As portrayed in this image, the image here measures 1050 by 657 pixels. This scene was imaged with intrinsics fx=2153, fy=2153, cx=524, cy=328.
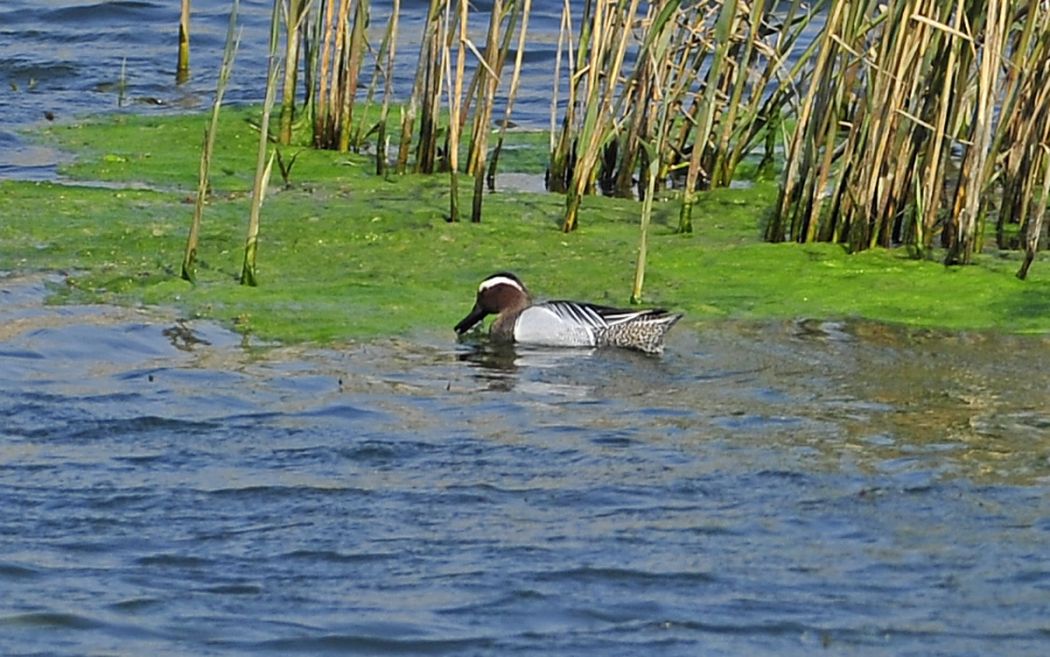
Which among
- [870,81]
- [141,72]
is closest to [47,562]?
[870,81]

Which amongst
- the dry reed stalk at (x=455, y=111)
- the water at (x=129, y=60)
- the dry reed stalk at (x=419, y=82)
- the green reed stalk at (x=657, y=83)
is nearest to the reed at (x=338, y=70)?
the dry reed stalk at (x=419, y=82)

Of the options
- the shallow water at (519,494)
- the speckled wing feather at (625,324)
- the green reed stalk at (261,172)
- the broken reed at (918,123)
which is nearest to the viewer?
the shallow water at (519,494)

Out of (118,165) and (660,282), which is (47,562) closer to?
(660,282)

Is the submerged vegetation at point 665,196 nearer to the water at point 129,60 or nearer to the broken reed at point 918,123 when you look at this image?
the broken reed at point 918,123

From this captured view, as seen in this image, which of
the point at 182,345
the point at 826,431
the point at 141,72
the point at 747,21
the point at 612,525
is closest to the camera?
the point at 612,525

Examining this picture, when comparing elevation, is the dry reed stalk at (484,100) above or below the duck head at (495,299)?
above

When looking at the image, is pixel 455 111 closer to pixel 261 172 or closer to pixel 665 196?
pixel 665 196

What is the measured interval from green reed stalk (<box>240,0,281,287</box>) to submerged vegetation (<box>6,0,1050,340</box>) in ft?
0.06

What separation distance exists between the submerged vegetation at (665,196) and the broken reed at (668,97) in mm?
21

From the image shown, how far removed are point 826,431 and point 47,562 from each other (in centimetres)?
272

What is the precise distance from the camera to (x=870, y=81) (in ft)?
30.2

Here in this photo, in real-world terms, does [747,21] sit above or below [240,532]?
above

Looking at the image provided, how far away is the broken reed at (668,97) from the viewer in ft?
32.3

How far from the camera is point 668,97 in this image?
33.2 feet
